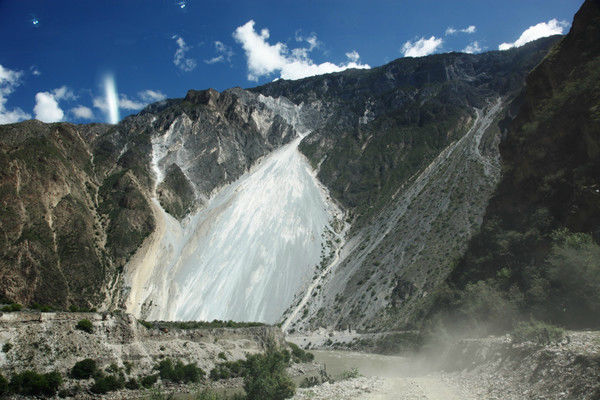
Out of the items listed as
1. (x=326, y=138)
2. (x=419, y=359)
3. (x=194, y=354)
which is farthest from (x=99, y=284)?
(x=326, y=138)

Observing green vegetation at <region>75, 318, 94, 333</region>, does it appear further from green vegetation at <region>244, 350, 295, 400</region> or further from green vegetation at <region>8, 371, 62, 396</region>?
green vegetation at <region>244, 350, 295, 400</region>

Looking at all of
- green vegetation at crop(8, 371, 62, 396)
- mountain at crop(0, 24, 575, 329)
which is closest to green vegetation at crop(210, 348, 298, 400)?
green vegetation at crop(8, 371, 62, 396)

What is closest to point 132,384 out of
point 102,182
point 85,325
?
point 85,325

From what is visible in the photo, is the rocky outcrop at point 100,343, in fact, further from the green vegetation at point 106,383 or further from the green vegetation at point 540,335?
the green vegetation at point 540,335

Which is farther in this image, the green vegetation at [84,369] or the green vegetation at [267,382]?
the green vegetation at [84,369]

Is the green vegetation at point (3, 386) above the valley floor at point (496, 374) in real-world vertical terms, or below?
above

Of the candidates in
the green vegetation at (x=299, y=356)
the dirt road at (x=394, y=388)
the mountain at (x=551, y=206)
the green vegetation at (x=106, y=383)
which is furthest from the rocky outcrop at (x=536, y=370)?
the green vegetation at (x=299, y=356)
